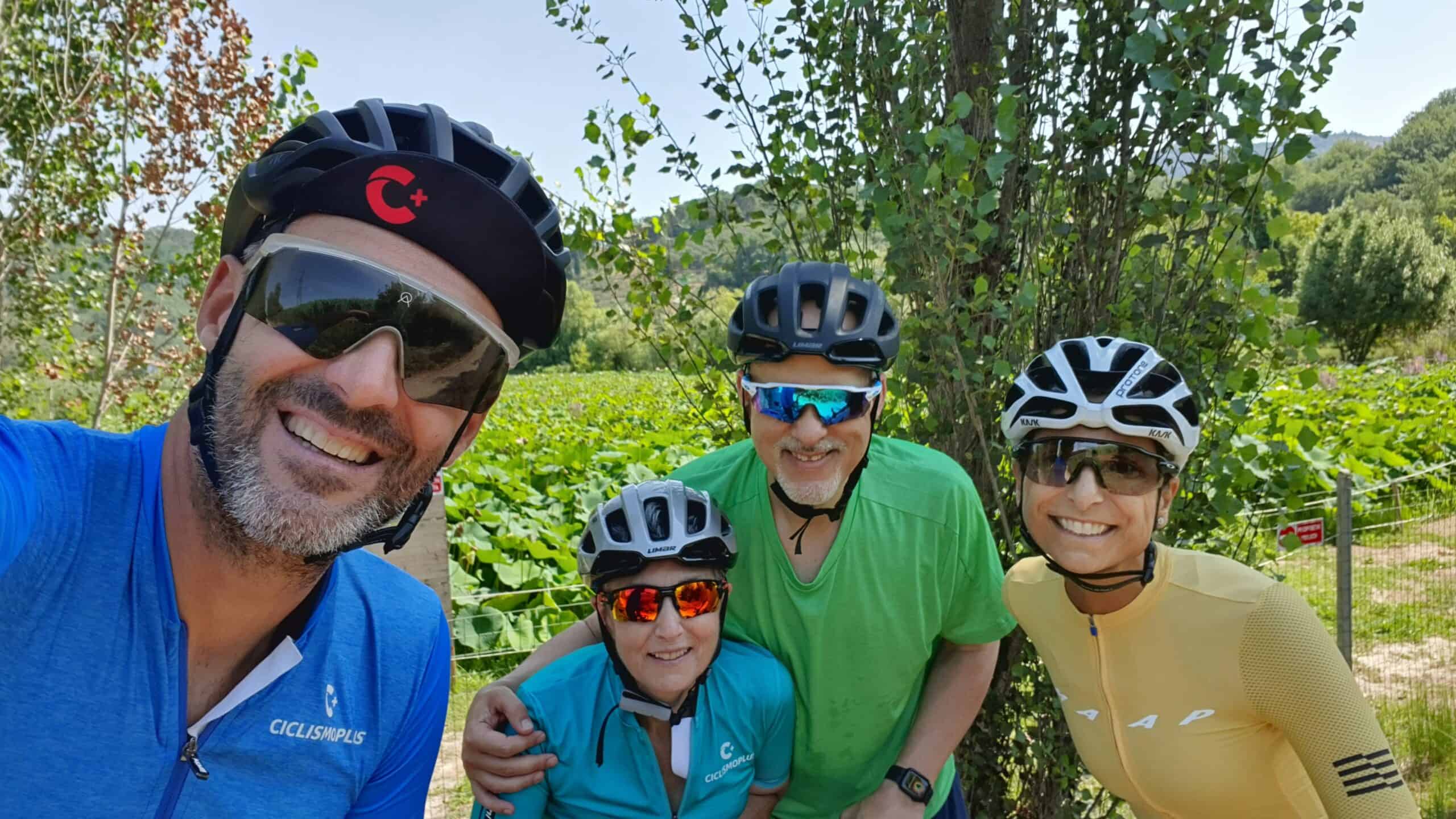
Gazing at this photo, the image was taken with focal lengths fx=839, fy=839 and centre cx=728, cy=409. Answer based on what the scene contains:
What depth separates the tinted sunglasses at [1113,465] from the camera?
238 centimetres

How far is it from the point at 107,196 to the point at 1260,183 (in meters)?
9.07

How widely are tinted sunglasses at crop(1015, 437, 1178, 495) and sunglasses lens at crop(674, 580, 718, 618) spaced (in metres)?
1.08

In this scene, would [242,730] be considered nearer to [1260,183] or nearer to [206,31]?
[1260,183]

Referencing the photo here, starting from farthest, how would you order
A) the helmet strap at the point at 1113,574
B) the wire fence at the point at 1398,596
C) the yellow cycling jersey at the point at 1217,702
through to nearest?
1. the wire fence at the point at 1398,596
2. the helmet strap at the point at 1113,574
3. the yellow cycling jersey at the point at 1217,702

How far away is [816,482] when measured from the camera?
259cm

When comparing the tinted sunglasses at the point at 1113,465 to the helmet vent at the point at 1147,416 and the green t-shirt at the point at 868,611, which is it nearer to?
the helmet vent at the point at 1147,416

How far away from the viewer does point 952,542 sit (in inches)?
104

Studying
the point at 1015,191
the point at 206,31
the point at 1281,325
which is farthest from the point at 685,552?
the point at 206,31

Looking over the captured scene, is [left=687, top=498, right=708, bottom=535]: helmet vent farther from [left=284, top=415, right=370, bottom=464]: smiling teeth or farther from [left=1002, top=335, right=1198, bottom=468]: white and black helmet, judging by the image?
[left=284, top=415, right=370, bottom=464]: smiling teeth

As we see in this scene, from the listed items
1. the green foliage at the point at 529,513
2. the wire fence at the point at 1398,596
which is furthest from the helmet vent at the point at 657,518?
the wire fence at the point at 1398,596

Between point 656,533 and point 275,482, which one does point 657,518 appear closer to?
point 656,533

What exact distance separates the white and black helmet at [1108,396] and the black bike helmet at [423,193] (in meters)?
1.43

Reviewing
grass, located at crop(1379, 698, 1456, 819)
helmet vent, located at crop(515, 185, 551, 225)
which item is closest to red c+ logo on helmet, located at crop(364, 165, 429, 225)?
helmet vent, located at crop(515, 185, 551, 225)

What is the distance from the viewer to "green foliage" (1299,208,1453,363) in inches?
1923
